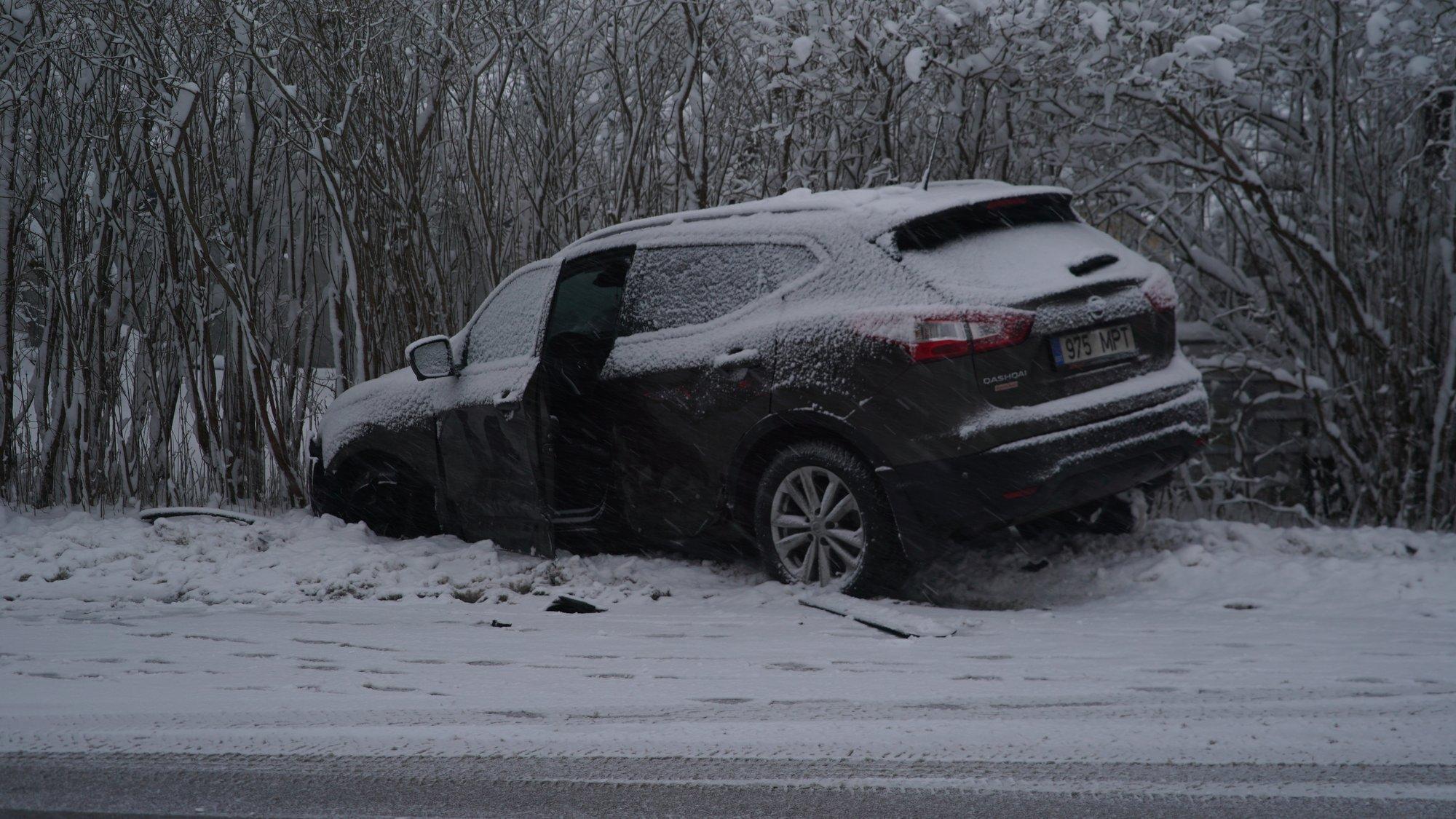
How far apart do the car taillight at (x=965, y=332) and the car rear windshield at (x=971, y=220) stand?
45 centimetres

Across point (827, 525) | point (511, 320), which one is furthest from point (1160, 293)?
point (511, 320)

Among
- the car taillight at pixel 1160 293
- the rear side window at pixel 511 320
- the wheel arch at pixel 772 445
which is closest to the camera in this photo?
the wheel arch at pixel 772 445

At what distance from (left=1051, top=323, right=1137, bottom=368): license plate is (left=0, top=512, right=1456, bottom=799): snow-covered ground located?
109 centimetres

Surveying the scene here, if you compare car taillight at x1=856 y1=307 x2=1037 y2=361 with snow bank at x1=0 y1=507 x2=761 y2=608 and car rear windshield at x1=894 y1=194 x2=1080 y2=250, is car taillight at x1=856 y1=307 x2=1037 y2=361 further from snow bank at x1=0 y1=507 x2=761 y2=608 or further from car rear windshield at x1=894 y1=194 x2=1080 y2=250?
snow bank at x1=0 y1=507 x2=761 y2=608

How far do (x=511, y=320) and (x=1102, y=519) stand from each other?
3394 millimetres

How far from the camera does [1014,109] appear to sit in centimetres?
921

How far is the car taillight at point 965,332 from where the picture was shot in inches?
191

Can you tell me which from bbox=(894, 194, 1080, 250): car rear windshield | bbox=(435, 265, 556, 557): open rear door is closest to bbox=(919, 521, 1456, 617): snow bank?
bbox=(894, 194, 1080, 250): car rear windshield

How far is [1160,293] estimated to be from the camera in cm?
548

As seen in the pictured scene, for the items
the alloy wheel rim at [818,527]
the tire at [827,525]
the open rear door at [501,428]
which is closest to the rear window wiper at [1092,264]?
the tire at [827,525]

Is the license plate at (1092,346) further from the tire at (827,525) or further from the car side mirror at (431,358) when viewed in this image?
the car side mirror at (431,358)

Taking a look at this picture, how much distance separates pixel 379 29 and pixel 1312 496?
8.32 metres

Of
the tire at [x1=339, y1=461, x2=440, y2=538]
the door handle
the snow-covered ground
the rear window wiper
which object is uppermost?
the rear window wiper

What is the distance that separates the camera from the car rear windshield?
5203 millimetres
